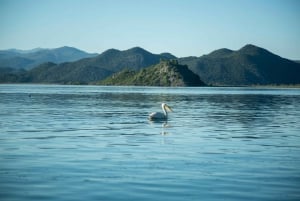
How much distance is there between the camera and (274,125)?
43.2 m

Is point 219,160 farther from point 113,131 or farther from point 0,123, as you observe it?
point 0,123

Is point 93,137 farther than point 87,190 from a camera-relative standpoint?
Yes

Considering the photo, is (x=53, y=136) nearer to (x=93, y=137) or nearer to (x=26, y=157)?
(x=93, y=137)

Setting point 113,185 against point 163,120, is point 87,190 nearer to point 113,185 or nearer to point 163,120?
point 113,185

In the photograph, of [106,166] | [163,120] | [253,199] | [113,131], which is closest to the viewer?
[253,199]

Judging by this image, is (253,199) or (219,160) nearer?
(253,199)

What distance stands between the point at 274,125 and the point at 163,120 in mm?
11379

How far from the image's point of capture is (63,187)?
55.3ft

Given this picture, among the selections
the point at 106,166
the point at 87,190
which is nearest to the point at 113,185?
the point at 87,190

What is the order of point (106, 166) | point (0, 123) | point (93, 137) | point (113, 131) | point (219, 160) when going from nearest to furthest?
point (106, 166), point (219, 160), point (93, 137), point (113, 131), point (0, 123)

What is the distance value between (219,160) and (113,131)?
49.8 ft

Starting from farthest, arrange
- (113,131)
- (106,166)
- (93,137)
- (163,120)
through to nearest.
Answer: (163,120), (113,131), (93,137), (106,166)

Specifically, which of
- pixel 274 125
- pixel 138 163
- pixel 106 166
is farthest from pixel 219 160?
pixel 274 125

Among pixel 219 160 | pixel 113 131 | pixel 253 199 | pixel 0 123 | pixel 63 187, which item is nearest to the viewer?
pixel 253 199
